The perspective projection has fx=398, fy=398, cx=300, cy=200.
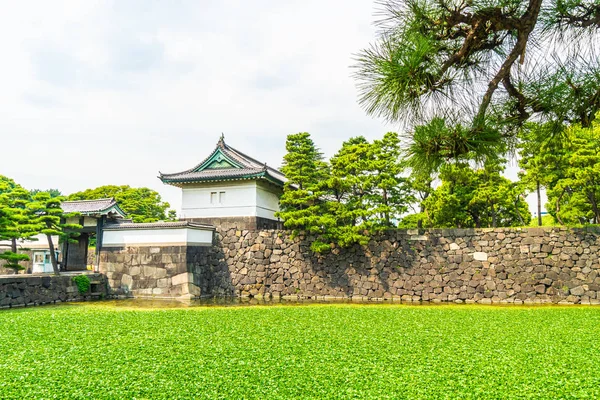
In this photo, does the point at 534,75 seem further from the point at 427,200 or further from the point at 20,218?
the point at 20,218

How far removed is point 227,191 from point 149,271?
3.47 metres

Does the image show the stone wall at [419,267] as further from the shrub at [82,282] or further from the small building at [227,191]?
the shrub at [82,282]

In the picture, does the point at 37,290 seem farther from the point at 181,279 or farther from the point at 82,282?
the point at 181,279

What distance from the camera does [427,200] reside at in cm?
1322

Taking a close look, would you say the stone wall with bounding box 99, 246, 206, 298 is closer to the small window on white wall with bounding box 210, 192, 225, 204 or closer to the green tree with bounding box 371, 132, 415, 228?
the small window on white wall with bounding box 210, 192, 225, 204

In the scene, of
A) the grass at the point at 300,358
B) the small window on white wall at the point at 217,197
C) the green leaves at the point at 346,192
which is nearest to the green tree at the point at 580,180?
the green leaves at the point at 346,192

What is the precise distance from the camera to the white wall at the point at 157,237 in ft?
38.7

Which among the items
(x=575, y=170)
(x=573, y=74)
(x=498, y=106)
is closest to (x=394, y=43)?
(x=498, y=106)

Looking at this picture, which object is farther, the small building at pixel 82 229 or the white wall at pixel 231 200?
the white wall at pixel 231 200

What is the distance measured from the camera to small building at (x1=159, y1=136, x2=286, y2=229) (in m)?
12.8

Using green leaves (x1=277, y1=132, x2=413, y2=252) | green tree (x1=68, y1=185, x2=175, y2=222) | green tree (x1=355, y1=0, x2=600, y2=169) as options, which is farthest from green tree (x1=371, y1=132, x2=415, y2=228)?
green tree (x1=68, y1=185, x2=175, y2=222)

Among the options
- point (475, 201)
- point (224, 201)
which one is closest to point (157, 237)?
point (224, 201)

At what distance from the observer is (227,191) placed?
43.4 ft

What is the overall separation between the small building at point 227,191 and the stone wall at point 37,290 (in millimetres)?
3987
